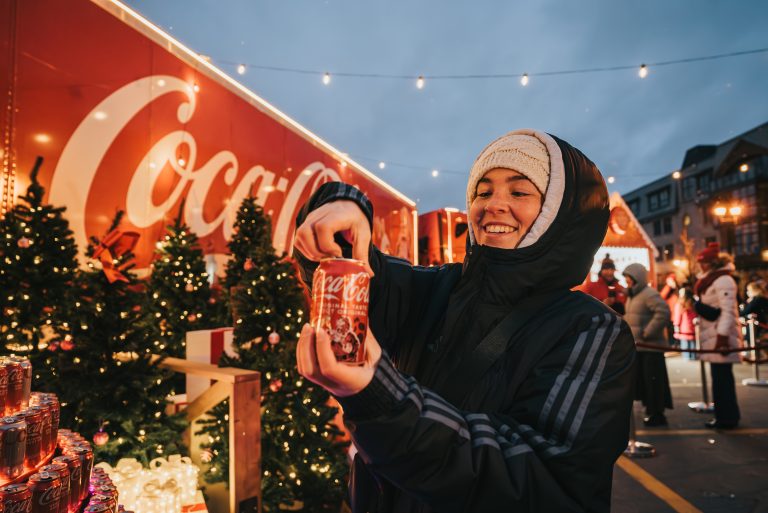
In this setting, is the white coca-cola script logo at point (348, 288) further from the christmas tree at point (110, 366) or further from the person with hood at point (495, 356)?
the christmas tree at point (110, 366)

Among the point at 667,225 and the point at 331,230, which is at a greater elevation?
the point at 667,225

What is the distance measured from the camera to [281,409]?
406 centimetres

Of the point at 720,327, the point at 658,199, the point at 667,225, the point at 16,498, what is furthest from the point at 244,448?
the point at 658,199

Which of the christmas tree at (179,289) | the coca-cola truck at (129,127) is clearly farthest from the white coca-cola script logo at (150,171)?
the christmas tree at (179,289)

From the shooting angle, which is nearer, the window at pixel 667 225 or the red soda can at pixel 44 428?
the red soda can at pixel 44 428

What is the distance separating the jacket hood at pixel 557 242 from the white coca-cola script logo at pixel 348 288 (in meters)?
0.53

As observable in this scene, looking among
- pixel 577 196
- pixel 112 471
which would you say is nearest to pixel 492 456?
pixel 577 196

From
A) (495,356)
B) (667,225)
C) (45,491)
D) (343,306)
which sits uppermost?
(667,225)

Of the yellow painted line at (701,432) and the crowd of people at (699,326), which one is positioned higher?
the crowd of people at (699,326)

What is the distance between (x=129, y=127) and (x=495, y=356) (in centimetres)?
464

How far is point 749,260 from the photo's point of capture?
3575 cm

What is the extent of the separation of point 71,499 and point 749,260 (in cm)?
4469

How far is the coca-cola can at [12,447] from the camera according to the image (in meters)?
1.41

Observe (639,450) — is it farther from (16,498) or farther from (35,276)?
(35,276)
